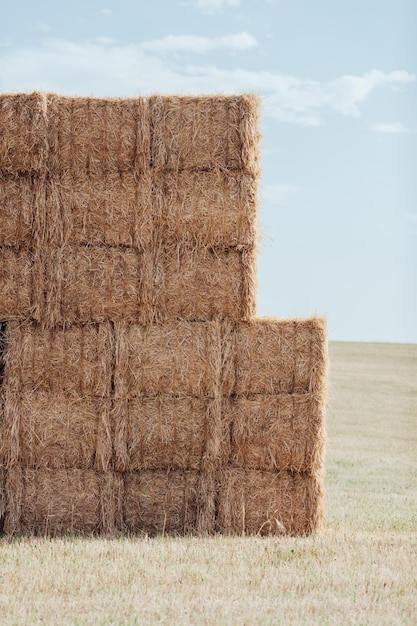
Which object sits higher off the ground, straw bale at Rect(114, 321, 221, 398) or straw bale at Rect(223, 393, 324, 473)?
straw bale at Rect(114, 321, 221, 398)

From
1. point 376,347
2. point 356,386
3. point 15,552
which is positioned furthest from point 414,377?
point 15,552

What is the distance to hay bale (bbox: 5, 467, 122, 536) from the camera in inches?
370

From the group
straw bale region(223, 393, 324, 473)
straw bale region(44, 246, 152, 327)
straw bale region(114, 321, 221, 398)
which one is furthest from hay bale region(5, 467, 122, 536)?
straw bale region(44, 246, 152, 327)

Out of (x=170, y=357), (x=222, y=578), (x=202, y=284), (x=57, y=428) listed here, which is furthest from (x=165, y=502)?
(x=222, y=578)

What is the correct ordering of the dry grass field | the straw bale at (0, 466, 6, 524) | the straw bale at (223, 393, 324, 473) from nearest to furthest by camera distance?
1. the dry grass field
2. the straw bale at (223, 393, 324, 473)
3. the straw bale at (0, 466, 6, 524)

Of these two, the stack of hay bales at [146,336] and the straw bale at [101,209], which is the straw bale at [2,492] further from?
the straw bale at [101,209]

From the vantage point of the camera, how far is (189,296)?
364 inches

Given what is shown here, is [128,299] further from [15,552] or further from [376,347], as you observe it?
[376,347]

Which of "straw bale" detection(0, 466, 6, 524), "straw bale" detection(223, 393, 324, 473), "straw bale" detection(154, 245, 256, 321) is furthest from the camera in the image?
"straw bale" detection(0, 466, 6, 524)

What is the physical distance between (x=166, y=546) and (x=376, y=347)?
31534 millimetres

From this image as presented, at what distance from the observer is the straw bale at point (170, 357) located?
925cm

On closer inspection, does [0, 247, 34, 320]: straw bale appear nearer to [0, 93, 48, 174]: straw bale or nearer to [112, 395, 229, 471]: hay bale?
[0, 93, 48, 174]: straw bale

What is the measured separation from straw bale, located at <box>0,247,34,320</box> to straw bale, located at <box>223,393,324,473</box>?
2.23m

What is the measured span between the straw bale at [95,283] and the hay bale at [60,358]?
0.17 meters
